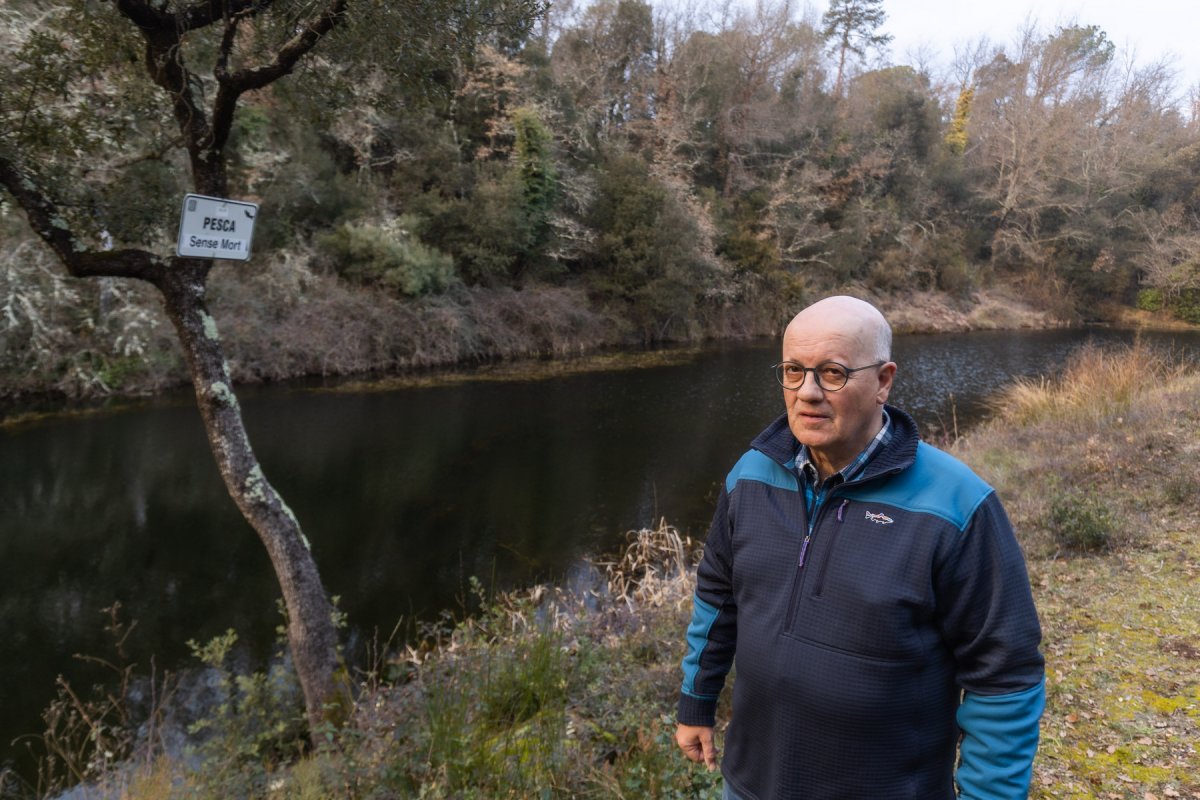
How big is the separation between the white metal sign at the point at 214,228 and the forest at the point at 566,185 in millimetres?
950

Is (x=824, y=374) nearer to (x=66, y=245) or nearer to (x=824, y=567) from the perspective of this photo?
(x=824, y=567)

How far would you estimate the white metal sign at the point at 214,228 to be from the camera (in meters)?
3.57

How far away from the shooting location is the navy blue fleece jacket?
1.32 meters

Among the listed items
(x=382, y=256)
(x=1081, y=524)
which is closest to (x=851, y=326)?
(x=1081, y=524)

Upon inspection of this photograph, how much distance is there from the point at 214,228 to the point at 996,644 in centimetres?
390

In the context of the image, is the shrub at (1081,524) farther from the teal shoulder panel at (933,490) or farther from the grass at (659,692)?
the teal shoulder panel at (933,490)

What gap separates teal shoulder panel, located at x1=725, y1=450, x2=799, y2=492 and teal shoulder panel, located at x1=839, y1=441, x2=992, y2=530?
0.14 meters

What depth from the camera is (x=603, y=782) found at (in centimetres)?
252

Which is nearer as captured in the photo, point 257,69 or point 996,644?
point 996,644

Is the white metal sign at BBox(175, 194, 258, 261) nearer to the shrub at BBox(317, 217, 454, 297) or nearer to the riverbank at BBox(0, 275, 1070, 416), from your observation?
the riverbank at BBox(0, 275, 1070, 416)

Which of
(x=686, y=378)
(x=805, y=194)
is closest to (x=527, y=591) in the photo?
(x=686, y=378)

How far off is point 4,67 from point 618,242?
1679cm

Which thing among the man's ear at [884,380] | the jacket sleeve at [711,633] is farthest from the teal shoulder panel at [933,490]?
the jacket sleeve at [711,633]

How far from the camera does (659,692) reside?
11.5 feet
